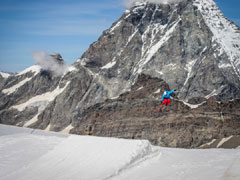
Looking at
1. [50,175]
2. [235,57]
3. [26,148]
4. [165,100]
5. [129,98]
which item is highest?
[235,57]

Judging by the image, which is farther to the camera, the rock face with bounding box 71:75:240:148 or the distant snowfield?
the rock face with bounding box 71:75:240:148

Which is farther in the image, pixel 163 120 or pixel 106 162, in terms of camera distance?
pixel 163 120

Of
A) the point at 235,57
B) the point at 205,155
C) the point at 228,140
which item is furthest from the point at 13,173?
the point at 235,57

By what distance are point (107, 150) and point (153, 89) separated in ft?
365

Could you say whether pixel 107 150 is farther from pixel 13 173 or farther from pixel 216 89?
pixel 216 89

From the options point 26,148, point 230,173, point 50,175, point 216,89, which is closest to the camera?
point 230,173

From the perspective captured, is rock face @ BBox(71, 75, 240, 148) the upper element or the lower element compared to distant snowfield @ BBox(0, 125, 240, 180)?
upper

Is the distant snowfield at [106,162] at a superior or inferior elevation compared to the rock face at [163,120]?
inferior

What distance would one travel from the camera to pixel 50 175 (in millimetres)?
19859

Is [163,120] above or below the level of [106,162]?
above

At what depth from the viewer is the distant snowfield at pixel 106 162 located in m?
19.0

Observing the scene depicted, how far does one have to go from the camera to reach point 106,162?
2080 centimetres

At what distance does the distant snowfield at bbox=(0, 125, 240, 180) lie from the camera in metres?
19.0

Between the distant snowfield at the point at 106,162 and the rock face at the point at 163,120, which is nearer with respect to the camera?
the distant snowfield at the point at 106,162
